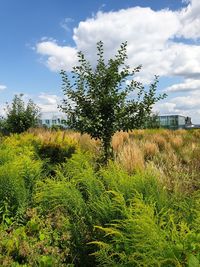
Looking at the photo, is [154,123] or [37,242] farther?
[154,123]

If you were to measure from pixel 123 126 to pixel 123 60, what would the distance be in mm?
1631

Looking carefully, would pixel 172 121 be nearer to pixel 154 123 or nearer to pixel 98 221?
pixel 154 123

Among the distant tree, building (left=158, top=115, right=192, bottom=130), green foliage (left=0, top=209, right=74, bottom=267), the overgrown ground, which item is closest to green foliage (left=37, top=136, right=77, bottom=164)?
the overgrown ground

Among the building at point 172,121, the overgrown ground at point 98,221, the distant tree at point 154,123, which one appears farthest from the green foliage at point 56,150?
the building at point 172,121

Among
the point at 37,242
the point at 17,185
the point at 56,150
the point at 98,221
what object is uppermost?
the point at 56,150

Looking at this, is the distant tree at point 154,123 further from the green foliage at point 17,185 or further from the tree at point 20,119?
the green foliage at point 17,185

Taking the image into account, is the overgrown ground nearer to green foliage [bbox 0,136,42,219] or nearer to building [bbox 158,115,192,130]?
green foliage [bbox 0,136,42,219]

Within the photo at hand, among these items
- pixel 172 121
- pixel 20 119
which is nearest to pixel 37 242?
pixel 20 119

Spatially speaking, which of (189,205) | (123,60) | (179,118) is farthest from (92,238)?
(179,118)

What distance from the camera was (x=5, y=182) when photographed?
632 cm

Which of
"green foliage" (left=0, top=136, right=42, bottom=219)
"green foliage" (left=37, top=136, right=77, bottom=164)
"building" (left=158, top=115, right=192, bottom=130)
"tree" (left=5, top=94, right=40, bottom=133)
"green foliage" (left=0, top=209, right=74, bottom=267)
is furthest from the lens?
"building" (left=158, top=115, right=192, bottom=130)

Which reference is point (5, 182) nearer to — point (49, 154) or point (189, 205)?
point (189, 205)

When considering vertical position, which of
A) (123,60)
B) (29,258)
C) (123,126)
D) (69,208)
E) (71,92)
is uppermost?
(123,60)

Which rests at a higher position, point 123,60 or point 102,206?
point 123,60
